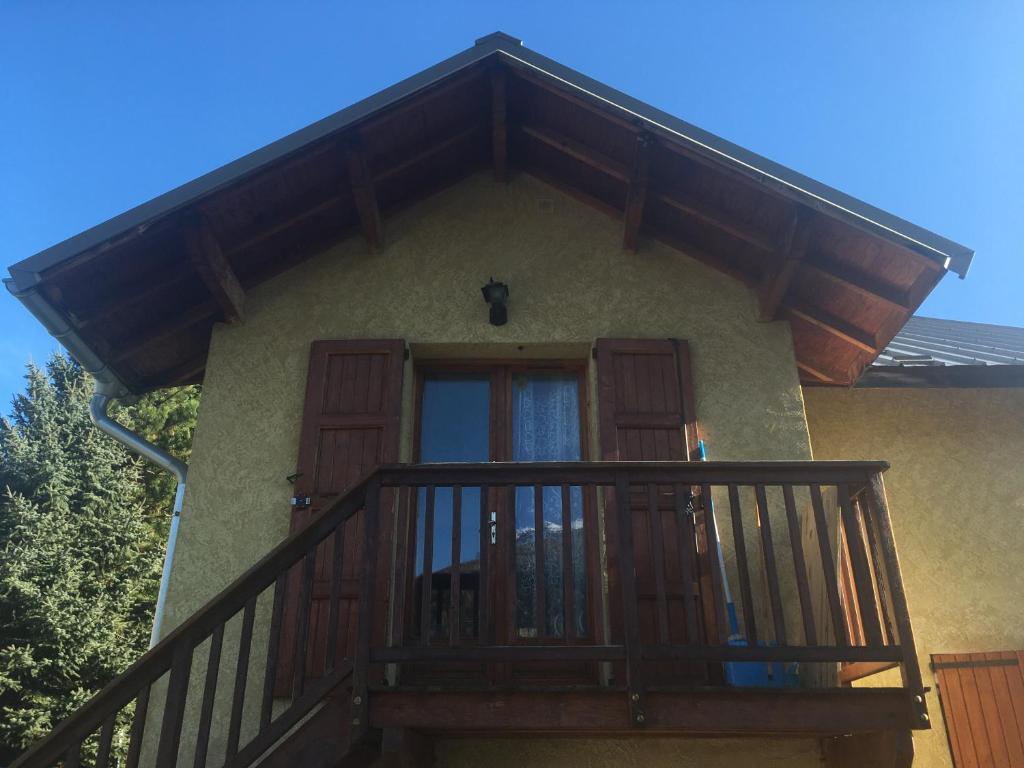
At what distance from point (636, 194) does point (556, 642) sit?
2.80m

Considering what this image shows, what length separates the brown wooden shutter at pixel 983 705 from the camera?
464cm

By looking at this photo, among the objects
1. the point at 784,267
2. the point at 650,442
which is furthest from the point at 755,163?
the point at 650,442

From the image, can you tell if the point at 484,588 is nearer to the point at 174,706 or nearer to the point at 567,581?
the point at 567,581

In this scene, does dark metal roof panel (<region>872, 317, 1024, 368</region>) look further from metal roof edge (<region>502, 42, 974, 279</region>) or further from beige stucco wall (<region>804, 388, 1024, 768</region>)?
metal roof edge (<region>502, 42, 974, 279</region>)

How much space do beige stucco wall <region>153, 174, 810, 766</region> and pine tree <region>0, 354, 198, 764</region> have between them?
1070cm

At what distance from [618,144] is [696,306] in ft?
3.86

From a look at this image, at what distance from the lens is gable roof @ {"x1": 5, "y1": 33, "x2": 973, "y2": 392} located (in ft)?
14.5

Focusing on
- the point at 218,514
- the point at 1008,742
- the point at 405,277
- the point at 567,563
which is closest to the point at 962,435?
the point at 1008,742

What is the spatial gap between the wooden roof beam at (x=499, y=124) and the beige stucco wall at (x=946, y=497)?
2.77 metres

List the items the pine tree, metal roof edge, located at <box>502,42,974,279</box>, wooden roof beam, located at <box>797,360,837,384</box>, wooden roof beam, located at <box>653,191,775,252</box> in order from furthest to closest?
the pine tree, wooden roof beam, located at <box>797,360,837,384</box>, wooden roof beam, located at <box>653,191,775,252</box>, metal roof edge, located at <box>502,42,974,279</box>

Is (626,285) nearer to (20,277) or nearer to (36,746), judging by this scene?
(20,277)

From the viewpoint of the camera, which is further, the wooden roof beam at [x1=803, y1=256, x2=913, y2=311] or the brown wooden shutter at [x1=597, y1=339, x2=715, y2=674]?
the wooden roof beam at [x1=803, y1=256, x2=913, y2=311]

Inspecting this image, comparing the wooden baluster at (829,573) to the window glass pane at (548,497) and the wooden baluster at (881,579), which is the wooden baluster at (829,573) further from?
the window glass pane at (548,497)

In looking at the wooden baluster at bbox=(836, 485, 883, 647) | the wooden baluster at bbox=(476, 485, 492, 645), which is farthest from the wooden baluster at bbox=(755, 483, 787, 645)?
the wooden baluster at bbox=(476, 485, 492, 645)
